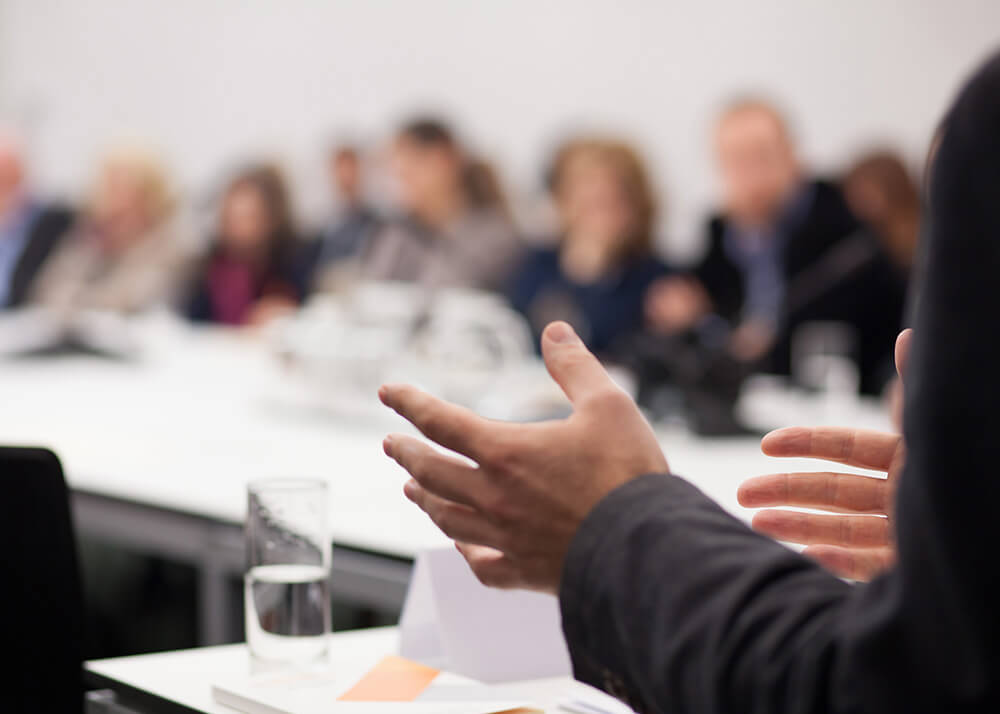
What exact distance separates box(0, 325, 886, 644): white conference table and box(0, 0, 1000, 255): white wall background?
2.89 metres

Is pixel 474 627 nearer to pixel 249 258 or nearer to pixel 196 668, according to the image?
pixel 196 668

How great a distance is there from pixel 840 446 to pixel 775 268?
10.2ft

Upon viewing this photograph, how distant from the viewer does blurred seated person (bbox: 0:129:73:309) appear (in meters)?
5.19

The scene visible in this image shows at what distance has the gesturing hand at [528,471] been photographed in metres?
0.62

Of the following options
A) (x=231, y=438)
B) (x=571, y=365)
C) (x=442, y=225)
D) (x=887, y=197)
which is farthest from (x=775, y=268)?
(x=571, y=365)

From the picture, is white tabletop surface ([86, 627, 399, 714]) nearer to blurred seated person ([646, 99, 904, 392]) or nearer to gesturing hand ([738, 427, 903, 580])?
gesturing hand ([738, 427, 903, 580])

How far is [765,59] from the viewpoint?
552 centimetres

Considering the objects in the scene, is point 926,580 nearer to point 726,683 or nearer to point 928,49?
point 726,683

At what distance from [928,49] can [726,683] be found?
5.01 meters

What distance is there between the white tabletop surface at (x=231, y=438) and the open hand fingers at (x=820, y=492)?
656mm

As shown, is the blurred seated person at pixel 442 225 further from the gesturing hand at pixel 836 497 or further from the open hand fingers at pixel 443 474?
the open hand fingers at pixel 443 474

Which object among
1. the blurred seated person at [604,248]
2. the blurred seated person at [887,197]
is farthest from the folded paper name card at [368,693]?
the blurred seated person at [887,197]

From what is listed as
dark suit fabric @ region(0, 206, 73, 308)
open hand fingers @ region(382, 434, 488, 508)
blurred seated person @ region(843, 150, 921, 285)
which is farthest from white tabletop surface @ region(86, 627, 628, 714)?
dark suit fabric @ region(0, 206, 73, 308)

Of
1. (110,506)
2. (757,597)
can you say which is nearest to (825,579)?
(757,597)
